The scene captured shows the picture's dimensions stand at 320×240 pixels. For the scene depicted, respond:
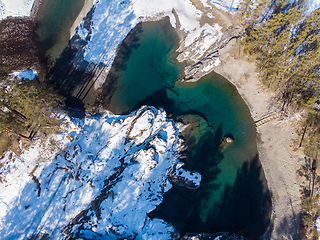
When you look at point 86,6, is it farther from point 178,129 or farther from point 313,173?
point 313,173

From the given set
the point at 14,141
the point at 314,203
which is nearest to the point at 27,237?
the point at 14,141

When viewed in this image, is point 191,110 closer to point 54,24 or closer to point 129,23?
point 129,23

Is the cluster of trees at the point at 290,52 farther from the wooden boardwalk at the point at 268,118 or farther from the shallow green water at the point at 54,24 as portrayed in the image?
the shallow green water at the point at 54,24

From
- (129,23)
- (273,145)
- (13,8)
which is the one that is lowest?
(13,8)

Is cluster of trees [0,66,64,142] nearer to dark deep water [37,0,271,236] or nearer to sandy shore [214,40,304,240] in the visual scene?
dark deep water [37,0,271,236]

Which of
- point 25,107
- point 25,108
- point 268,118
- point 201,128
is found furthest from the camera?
point 201,128

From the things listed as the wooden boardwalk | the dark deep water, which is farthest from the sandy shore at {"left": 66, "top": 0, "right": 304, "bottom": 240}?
the dark deep water

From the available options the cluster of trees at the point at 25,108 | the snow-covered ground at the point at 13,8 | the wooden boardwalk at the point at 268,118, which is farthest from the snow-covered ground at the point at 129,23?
the wooden boardwalk at the point at 268,118

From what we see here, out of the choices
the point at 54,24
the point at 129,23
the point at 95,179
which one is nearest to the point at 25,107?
the point at 95,179
